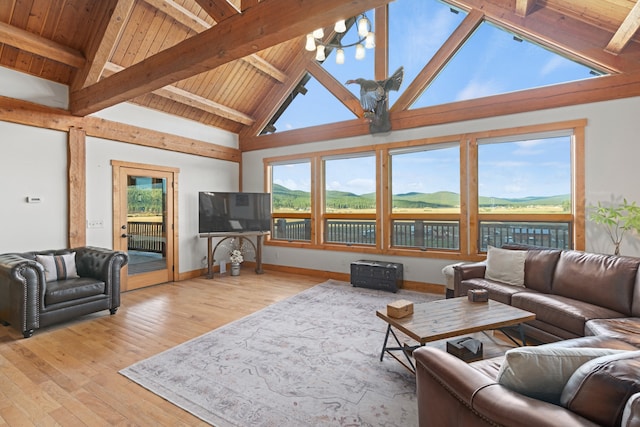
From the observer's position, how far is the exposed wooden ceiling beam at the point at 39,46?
11.7 ft

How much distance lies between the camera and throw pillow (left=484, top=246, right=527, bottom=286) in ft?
11.6

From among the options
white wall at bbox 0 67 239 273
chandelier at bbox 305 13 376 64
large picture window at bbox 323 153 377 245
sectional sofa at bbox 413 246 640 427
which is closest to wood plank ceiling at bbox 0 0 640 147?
white wall at bbox 0 67 239 273

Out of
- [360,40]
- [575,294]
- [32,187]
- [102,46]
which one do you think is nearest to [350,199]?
[360,40]

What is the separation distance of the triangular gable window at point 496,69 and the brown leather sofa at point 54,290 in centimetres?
536

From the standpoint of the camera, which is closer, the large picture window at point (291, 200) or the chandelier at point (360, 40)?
the chandelier at point (360, 40)

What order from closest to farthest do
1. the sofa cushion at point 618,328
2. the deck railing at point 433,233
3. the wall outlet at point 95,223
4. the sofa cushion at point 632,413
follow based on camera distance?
the sofa cushion at point 632,413
the sofa cushion at point 618,328
the deck railing at point 433,233
the wall outlet at point 95,223

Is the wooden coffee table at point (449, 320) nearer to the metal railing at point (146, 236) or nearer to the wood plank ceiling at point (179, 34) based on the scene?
the wood plank ceiling at point (179, 34)

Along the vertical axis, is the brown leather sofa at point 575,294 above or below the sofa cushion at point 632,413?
below

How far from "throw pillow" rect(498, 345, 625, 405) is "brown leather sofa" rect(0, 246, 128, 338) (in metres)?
4.21

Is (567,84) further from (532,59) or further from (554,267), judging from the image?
(554,267)

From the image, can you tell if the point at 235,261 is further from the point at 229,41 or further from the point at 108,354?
the point at 229,41

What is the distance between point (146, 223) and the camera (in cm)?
531

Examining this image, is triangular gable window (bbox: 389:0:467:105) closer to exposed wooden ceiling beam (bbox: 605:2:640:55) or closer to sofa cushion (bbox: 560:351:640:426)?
exposed wooden ceiling beam (bbox: 605:2:640:55)

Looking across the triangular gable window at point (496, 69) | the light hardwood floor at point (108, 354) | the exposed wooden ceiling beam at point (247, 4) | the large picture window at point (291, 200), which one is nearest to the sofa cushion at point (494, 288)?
the light hardwood floor at point (108, 354)
